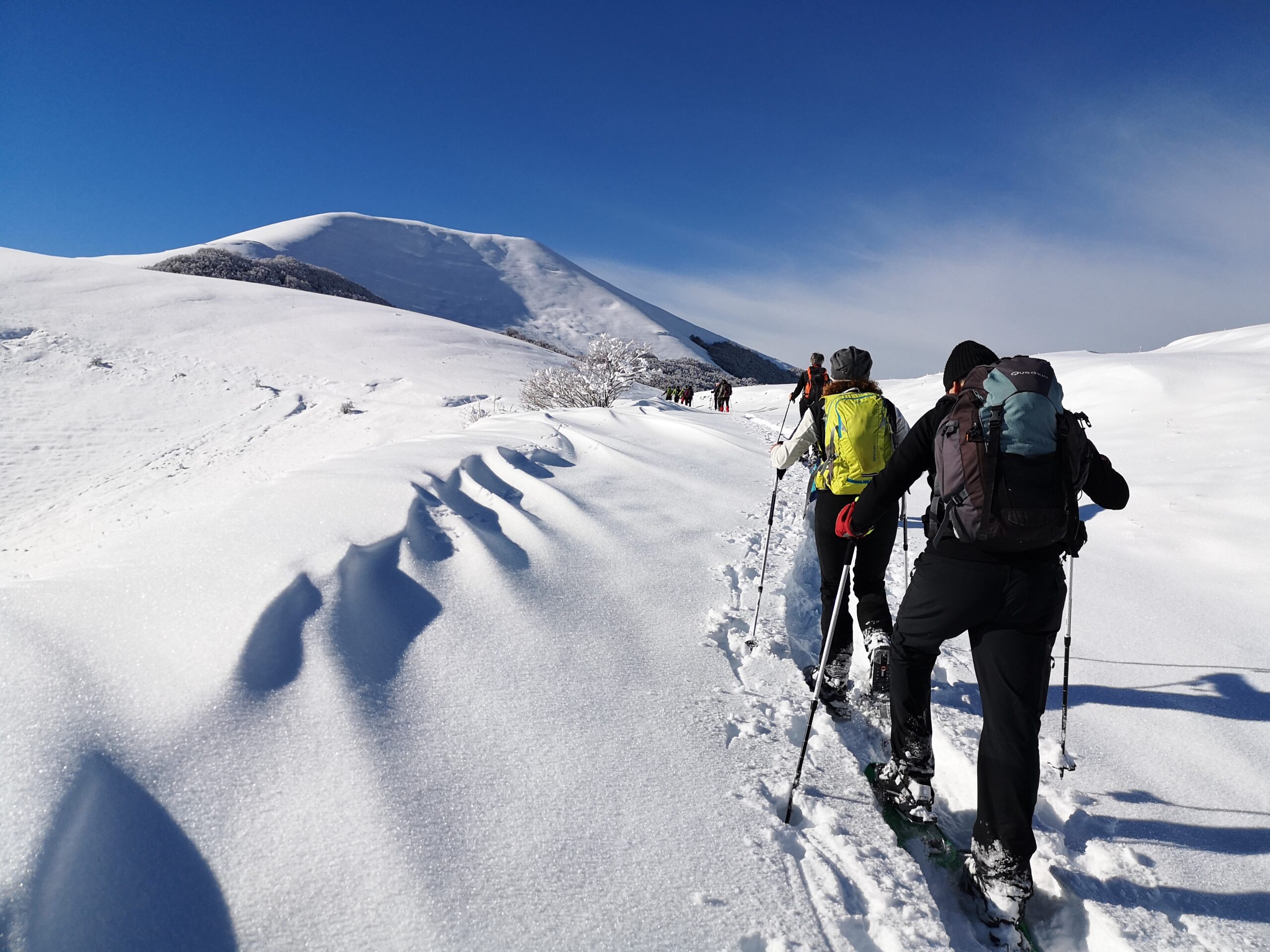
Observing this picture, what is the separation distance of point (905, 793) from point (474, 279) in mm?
116000

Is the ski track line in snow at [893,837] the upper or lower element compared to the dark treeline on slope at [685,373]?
lower

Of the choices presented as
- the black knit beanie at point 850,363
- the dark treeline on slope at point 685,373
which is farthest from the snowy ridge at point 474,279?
the black knit beanie at point 850,363

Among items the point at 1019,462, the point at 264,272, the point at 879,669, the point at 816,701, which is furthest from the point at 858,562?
the point at 264,272

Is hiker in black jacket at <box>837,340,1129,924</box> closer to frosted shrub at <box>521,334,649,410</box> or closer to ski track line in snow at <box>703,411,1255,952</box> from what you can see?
ski track line in snow at <box>703,411,1255,952</box>

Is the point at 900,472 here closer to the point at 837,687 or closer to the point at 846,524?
the point at 846,524

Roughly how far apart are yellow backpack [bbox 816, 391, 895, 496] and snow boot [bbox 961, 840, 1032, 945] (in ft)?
5.62

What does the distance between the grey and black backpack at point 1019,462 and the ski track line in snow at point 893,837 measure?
128cm

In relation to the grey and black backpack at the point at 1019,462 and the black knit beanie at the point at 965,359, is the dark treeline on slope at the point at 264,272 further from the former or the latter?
the grey and black backpack at the point at 1019,462

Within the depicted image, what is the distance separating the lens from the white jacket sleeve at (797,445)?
11.7 ft

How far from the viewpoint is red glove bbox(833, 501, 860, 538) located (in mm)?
2611

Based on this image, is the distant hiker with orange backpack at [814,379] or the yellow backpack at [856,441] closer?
the yellow backpack at [856,441]

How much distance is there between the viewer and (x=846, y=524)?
2.66m

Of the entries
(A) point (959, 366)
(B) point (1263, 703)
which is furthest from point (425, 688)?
(B) point (1263, 703)

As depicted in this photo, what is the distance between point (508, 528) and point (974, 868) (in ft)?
12.3
